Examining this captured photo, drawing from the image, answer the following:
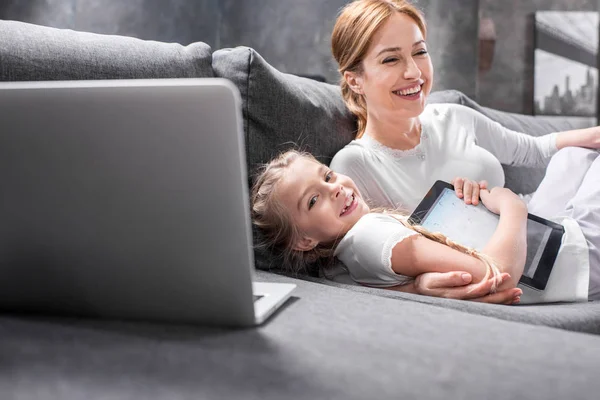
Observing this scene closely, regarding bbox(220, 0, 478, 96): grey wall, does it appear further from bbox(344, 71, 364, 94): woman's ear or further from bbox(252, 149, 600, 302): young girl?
bbox(252, 149, 600, 302): young girl

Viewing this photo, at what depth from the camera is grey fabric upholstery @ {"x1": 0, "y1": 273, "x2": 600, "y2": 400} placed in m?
0.53

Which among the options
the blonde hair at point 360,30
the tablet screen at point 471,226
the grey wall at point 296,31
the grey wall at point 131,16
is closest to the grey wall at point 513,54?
the grey wall at point 296,31

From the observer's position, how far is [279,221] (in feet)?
4.45

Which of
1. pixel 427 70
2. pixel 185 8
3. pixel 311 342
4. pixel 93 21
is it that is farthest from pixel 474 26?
pixel 311 342

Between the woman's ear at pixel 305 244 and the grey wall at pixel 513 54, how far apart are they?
121 inches

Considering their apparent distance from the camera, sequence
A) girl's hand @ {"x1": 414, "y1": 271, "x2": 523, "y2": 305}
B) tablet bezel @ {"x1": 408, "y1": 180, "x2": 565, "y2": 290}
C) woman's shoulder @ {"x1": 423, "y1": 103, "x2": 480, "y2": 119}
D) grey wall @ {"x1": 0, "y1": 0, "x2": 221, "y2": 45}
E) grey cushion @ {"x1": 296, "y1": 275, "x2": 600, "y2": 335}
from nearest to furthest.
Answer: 1. grey cushion @ {"x1": 296, "y1": 275, "x2": 600, "y2": 335}
2. girl's hand @ {"x1": 414, "y1": 271, "x2": 523, "y2": 305}
3. tablet bezel @ {"x1": 408, "y1": 180, "x2": 565, "y2": 290}
4. woman's shoulder @ {"x1": 423, "y1": 103, "x2": 480, "y2": 119}
5. grey wall @ {"x1": 0, "y1": 0, "x2": 221, "y2": 45}

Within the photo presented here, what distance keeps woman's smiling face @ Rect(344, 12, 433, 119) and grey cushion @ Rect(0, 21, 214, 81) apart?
0.45 metres

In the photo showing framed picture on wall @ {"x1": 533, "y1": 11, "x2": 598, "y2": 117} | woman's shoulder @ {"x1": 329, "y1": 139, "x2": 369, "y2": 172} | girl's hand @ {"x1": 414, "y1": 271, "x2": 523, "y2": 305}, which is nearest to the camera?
girl's hand @ {"x1": 414, "y1": 271, "x2": 523, "y2": 305}

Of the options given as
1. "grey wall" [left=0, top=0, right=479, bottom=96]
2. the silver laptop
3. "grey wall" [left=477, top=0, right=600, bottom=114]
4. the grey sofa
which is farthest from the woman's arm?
"grey wall" [left=477, top=0, right=600, bottom=114]

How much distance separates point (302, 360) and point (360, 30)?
1182 mm

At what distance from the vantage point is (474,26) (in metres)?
4.04

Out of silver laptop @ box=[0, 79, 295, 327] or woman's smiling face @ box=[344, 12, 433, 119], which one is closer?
silver laptop @ box=[0, 79, 295, 327]

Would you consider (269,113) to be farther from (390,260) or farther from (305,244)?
(390,260)

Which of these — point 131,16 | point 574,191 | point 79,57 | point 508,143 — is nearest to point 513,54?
point 131,16
